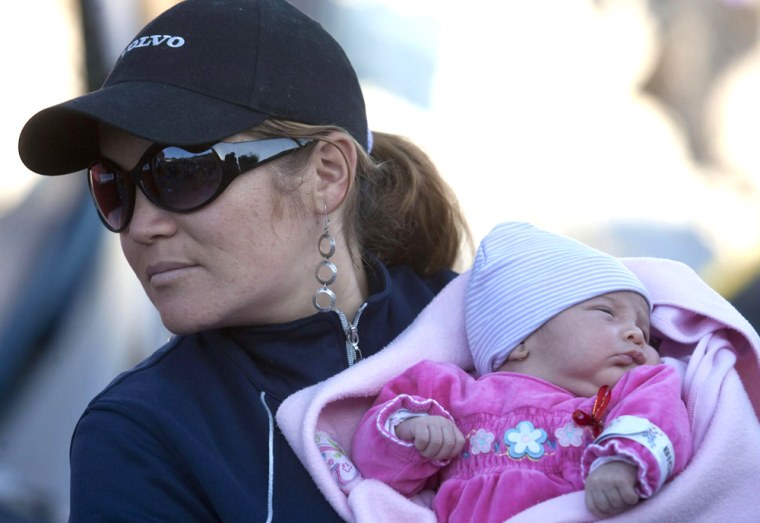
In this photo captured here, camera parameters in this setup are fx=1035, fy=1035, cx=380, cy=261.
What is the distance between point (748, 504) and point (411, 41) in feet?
9.03

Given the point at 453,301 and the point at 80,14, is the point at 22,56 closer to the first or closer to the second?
the point at 80,14

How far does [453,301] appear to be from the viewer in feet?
7.47

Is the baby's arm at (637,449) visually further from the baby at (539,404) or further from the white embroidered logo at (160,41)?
the white embroidered logo at (160,41)

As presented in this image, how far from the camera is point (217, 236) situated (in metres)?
1.92

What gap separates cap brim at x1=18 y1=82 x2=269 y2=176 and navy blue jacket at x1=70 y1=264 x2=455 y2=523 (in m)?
0.41

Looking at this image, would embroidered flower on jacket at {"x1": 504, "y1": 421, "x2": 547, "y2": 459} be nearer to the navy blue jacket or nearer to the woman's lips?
the navy blue jacket

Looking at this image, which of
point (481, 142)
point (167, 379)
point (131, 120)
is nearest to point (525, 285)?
point (167, 379)

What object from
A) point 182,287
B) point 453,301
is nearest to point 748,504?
point 453,301

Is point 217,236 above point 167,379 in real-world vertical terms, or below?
above

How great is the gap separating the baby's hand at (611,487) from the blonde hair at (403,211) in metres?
0.86

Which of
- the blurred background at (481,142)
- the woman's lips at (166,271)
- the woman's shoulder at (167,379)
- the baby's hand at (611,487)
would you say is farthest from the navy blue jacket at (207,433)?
the blurred background at (481,142)

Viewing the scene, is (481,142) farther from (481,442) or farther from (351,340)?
(481,442)

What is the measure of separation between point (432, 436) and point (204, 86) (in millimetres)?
771

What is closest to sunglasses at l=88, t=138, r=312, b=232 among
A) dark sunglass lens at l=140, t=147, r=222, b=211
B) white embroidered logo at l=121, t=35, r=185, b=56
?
dark sunglass lens at l=140, t=147, r=222, b=211
